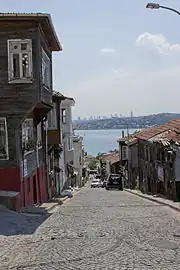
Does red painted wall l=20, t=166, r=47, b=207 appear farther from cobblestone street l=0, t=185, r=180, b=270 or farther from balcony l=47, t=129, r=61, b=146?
cobblestone street l=0, t=185, r=180, b=270

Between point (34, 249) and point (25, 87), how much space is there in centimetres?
957

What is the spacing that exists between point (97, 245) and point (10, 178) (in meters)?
9.17

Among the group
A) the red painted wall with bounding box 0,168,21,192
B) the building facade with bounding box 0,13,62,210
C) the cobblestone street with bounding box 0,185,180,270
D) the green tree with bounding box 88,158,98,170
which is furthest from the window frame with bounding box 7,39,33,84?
the green tree with bounding box 88,158,98,170

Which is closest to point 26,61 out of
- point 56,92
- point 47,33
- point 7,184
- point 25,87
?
point 25,87

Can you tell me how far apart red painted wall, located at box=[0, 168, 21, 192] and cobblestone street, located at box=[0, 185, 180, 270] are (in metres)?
3.09

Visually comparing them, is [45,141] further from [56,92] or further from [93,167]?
[93,167]

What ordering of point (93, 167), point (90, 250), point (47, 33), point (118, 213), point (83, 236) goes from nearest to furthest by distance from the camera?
1. point (90, 250)
2. point (83, 236)
3. point (118, 213)
4. point (47, 33)
5. point (93, 167)

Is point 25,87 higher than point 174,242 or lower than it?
higher

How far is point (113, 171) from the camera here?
88250 millimetres

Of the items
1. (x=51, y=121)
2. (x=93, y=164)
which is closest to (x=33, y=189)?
(x=51, y=121)

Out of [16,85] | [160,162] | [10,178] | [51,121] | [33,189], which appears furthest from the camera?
[160,162]

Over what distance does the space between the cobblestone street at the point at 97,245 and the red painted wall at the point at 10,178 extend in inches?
122

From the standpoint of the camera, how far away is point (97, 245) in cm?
1255

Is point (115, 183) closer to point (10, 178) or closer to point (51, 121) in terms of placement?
point (51, 121)
